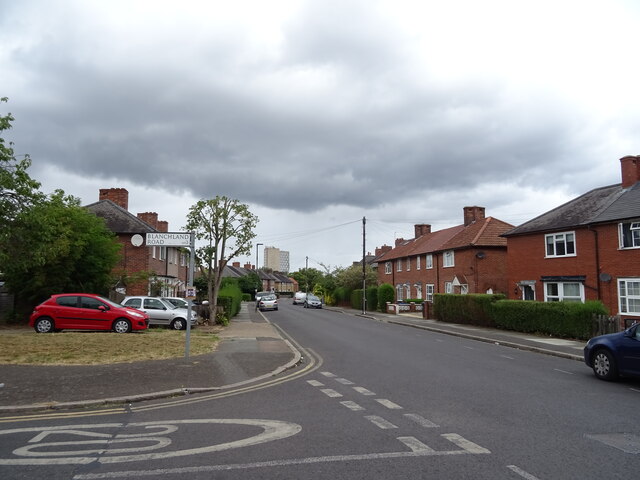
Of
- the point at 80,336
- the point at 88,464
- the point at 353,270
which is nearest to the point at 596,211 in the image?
the point at 80,336

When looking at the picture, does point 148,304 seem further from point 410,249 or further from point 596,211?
point 410,249

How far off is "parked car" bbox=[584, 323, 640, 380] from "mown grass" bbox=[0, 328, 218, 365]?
9694mm

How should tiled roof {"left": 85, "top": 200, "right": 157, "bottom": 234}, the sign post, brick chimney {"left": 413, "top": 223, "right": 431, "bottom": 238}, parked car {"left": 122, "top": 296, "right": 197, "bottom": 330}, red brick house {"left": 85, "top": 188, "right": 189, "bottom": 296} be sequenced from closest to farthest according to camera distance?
the sign post, parked car {"left": 122, "top": 296, "right": 197, "bottom": 330}, red brick house {"left": 85, "top": 188, "right": 189, "bottom": 296}, tiled roof {"left": 85, "top": 200, "right": 157, "bottom": 234}, brick chimney {"left": 413, "top": 223, "right": 431, "bottom": 238}

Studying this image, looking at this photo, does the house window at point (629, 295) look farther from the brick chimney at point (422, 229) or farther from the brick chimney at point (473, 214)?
the brick chimney at point (422, 229)

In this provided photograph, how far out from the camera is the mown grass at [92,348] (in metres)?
12.2

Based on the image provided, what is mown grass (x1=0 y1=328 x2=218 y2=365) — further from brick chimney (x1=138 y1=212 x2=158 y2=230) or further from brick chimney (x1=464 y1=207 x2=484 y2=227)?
brick chimney (x1=464 y1=207 x2=484 y2=227)

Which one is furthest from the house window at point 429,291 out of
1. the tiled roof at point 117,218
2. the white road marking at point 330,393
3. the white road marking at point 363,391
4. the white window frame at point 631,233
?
the white road marking at point 330,393

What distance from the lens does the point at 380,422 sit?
22.1 feet

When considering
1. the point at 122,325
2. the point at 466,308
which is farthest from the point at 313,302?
the point at 122,325

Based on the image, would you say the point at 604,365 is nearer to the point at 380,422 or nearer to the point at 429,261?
the point at 380,422

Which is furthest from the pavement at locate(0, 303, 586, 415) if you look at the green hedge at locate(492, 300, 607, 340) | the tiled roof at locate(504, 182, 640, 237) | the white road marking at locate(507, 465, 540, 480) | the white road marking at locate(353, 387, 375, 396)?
the tiled roof at locate(504, 182, 640, 237)

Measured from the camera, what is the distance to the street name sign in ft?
39.7

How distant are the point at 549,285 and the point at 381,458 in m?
25.6

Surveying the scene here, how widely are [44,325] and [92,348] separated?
21.7 feet
